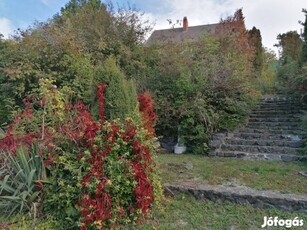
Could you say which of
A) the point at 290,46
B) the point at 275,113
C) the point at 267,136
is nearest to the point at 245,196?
the point at 267,136

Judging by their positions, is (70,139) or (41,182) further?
(70,139)

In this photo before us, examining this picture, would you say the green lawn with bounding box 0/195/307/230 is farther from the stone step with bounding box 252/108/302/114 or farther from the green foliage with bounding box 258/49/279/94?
the green foliage with bounding box 258/49/279/94

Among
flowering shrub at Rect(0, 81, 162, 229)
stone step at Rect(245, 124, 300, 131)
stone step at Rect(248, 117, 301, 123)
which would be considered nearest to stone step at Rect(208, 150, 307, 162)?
stone step at Rect(245, 124, 300, 131)

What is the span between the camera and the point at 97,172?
9.15ft

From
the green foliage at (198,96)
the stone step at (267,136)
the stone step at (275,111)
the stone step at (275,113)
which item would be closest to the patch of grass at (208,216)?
the green foliage at (198,96)

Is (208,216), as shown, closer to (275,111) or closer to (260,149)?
(260,149)

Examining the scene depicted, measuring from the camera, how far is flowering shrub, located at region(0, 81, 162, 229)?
2.71 m

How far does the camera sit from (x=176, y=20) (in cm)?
1172

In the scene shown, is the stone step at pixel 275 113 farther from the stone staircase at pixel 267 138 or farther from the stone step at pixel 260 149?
the stone step at pixel 260 149

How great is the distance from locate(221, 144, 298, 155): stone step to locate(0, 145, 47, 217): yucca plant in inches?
185

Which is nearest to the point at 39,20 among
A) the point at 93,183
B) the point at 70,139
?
the point at 70,139

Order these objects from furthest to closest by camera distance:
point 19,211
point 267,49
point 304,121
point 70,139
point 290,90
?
point 267,49 → point 290,90 → point 304,121 → point 70,139 → point 19,211

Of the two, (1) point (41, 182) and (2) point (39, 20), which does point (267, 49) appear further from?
(1) point (41, 182)

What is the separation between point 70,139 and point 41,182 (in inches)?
24.8
